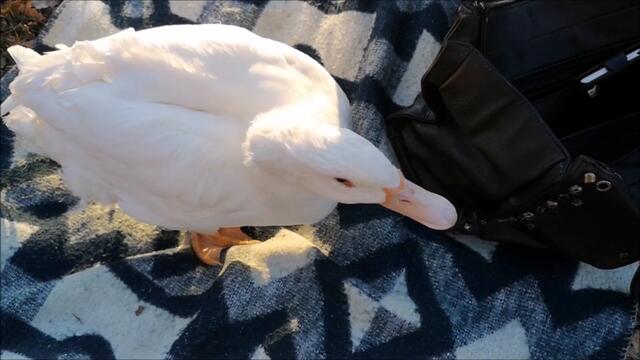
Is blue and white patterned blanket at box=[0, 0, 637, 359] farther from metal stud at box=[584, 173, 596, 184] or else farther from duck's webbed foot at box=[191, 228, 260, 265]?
metal stud at box=[584, 173, 596, 184]

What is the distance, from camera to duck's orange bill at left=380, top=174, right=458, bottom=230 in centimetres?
133

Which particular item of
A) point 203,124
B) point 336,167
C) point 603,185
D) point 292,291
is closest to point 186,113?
point 203,124

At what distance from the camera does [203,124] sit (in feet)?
4.29

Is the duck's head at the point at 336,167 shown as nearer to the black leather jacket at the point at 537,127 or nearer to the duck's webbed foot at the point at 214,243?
the black leather jacket at the point at 537,127

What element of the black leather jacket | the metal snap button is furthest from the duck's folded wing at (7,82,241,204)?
the metal snap button

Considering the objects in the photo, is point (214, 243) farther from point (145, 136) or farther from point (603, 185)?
point (603, 185)

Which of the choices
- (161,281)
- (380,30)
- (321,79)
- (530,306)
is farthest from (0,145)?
(530,306)

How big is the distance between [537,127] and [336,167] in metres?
0.45

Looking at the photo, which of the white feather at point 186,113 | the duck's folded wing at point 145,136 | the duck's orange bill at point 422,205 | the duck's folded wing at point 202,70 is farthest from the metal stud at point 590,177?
the duck's folded wing at point 145,136

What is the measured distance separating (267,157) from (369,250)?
45cm

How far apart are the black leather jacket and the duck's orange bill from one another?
0.57ft

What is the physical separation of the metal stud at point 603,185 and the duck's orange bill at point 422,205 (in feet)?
0.93

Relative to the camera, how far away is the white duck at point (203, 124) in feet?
4.15

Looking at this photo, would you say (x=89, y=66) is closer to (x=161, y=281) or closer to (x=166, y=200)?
(x=166, y=200)
